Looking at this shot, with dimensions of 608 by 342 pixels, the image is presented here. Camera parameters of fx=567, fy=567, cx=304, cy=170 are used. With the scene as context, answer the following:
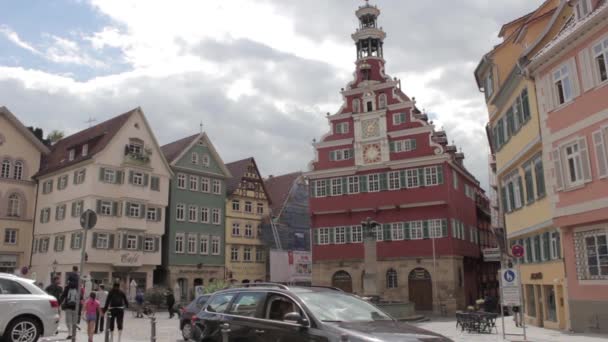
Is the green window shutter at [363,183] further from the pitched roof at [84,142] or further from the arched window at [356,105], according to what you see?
the pitched roof at [84,142]

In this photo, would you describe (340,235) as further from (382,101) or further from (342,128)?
(382,101)

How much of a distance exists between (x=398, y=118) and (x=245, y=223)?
20.8m

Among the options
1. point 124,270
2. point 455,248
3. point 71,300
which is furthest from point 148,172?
point 71,300

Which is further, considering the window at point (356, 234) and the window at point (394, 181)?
the window at point (356, 234)

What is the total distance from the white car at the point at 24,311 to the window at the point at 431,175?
3252 cm

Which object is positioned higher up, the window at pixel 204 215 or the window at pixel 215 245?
the window at pixel 204 215

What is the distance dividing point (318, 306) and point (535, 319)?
1924 centimetres

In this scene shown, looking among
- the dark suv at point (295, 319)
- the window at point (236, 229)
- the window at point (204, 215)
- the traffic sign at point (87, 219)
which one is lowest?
the dark suv at point (295, 319)

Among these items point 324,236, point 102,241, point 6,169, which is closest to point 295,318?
point 324,236

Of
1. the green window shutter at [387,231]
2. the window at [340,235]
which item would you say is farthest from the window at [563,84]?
the window at [340,235]

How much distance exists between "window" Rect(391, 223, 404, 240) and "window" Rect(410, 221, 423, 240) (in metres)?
0.79

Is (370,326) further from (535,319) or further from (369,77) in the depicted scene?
(369,77)

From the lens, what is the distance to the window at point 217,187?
54625 millimetres

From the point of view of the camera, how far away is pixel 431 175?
42.6 meters
